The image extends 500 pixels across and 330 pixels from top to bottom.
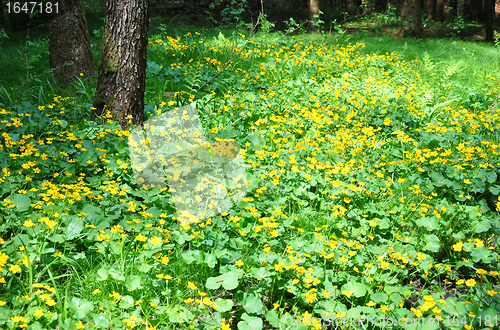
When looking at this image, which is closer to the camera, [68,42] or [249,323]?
[249,323]

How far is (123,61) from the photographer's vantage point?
3.50 metres

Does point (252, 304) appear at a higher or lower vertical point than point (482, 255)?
lower

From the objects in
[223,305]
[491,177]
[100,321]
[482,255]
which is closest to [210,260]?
[223,305]

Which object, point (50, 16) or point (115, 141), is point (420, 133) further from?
point (50, 16)

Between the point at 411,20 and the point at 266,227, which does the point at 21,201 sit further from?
the point at 411,20

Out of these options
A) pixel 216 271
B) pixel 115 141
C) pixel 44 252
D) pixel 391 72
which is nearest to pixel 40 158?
pixel 115 141

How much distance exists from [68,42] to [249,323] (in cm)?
523

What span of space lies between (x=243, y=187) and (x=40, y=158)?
193cm

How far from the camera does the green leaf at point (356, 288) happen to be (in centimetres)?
204

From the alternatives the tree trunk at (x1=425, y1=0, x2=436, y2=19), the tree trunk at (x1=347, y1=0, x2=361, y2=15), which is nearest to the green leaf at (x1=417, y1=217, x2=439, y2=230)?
the tree trunk at (x1=425, y1=0, x2=436, y2=19)

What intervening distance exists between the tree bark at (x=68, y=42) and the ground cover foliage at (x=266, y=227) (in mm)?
1337

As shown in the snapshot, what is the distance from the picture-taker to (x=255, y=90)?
5.43 m

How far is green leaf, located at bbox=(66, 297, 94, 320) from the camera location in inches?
68.8

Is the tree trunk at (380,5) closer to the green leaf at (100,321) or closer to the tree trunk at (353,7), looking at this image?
the tree trunk at (353,7)
